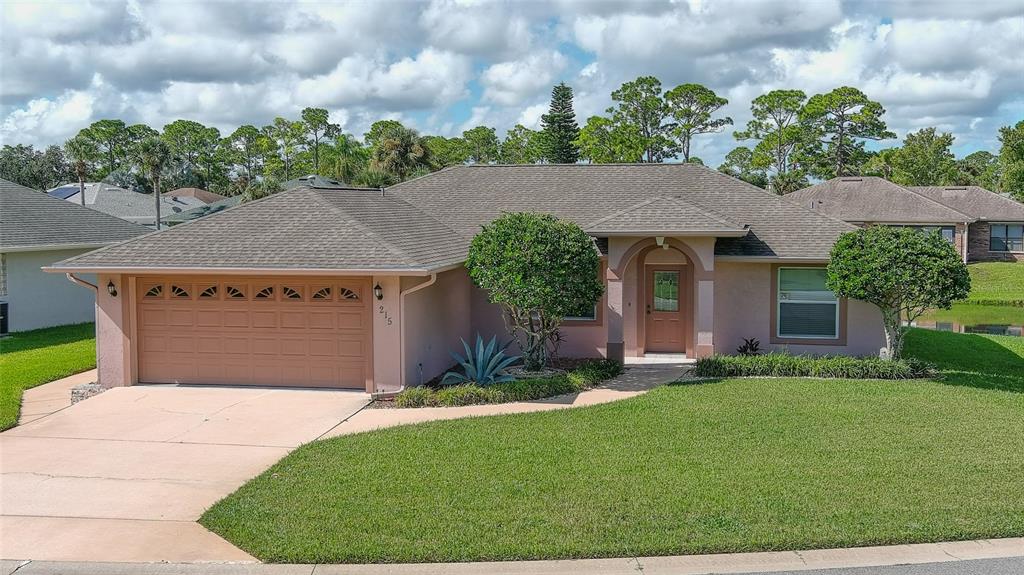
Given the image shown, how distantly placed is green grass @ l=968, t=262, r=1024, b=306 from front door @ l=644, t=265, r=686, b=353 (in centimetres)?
2280

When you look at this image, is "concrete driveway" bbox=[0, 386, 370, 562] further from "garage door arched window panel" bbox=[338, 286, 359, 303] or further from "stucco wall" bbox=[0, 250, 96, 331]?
"stucco wall" bbox=[0, 250, 96, 331]

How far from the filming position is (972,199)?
1682 inches

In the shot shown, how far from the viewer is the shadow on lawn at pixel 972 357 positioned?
14.7m

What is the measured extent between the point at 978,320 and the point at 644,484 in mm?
24668

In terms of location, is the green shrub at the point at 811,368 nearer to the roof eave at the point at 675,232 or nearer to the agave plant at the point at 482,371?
the roof eave at the point at 675,232

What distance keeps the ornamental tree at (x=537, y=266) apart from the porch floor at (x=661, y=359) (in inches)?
110

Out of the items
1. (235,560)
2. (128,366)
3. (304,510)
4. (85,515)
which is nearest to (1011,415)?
(304,510)

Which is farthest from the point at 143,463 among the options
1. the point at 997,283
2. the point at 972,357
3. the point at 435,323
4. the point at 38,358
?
the point at 997,283

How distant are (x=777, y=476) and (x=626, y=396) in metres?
4.64

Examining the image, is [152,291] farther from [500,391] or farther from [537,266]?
[537,266]

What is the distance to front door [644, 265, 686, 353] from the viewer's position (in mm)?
17125

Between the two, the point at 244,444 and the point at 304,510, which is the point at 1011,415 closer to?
the point at 304,510

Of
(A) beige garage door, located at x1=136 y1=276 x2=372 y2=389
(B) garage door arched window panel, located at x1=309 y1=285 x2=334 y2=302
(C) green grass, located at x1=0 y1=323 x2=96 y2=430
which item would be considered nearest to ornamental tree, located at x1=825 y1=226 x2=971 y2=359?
(A) beige garage door, located at x1=136 y1=276 x2=372 y2=389

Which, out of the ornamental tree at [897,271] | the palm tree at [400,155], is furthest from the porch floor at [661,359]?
the palm tree at [400,155]
